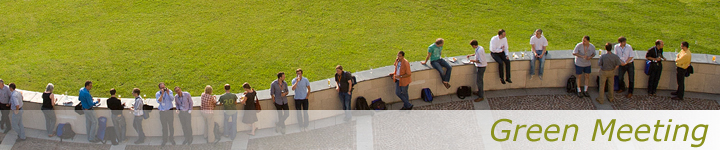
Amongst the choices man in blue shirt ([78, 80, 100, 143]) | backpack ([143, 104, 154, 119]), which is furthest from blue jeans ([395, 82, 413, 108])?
man in blue shirt ([78, 80, 100, 143])

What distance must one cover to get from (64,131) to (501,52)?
1003cm

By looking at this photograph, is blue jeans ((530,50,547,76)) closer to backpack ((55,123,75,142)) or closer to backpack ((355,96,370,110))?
backpack ((355,96,370,110))

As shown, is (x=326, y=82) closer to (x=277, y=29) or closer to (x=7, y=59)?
(x=277, y=29)

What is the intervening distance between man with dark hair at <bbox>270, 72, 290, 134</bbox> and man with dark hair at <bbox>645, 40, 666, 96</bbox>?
8.66 m

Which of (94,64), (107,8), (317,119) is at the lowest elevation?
(317,119)

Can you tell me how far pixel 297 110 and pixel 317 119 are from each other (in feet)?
2.37

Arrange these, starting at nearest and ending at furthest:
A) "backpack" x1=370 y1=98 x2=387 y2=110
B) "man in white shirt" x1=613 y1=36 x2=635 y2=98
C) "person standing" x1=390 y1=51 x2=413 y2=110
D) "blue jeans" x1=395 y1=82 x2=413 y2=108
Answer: "person standing" x1=390 y1=51 x2=413 y2=110, "blue jeans" x1=395 y1=82 x2=413 y2=108, "backpack" x1=370 y1=98 x2=387 y2=110, "man in white shirt" x1=613 y1=36 x2=635 y2=98

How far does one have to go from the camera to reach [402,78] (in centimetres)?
1459

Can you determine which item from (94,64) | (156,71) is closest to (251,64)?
(156,71)

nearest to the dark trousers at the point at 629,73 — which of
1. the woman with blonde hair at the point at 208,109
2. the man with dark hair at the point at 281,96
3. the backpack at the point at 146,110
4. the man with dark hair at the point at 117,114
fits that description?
the man with dark hair at the point at 281,96

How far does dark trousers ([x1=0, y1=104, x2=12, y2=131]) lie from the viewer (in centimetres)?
1391

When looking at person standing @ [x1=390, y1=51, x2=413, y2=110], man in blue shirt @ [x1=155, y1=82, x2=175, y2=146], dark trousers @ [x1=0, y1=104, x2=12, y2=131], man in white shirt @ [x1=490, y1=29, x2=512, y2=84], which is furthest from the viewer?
man in white shirt @ [x1=490, y1=29, x2=512, y2=84]

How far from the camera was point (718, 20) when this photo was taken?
72.9ft

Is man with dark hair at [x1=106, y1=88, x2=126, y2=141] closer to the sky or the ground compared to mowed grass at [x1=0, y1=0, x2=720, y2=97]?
closer to the ground
